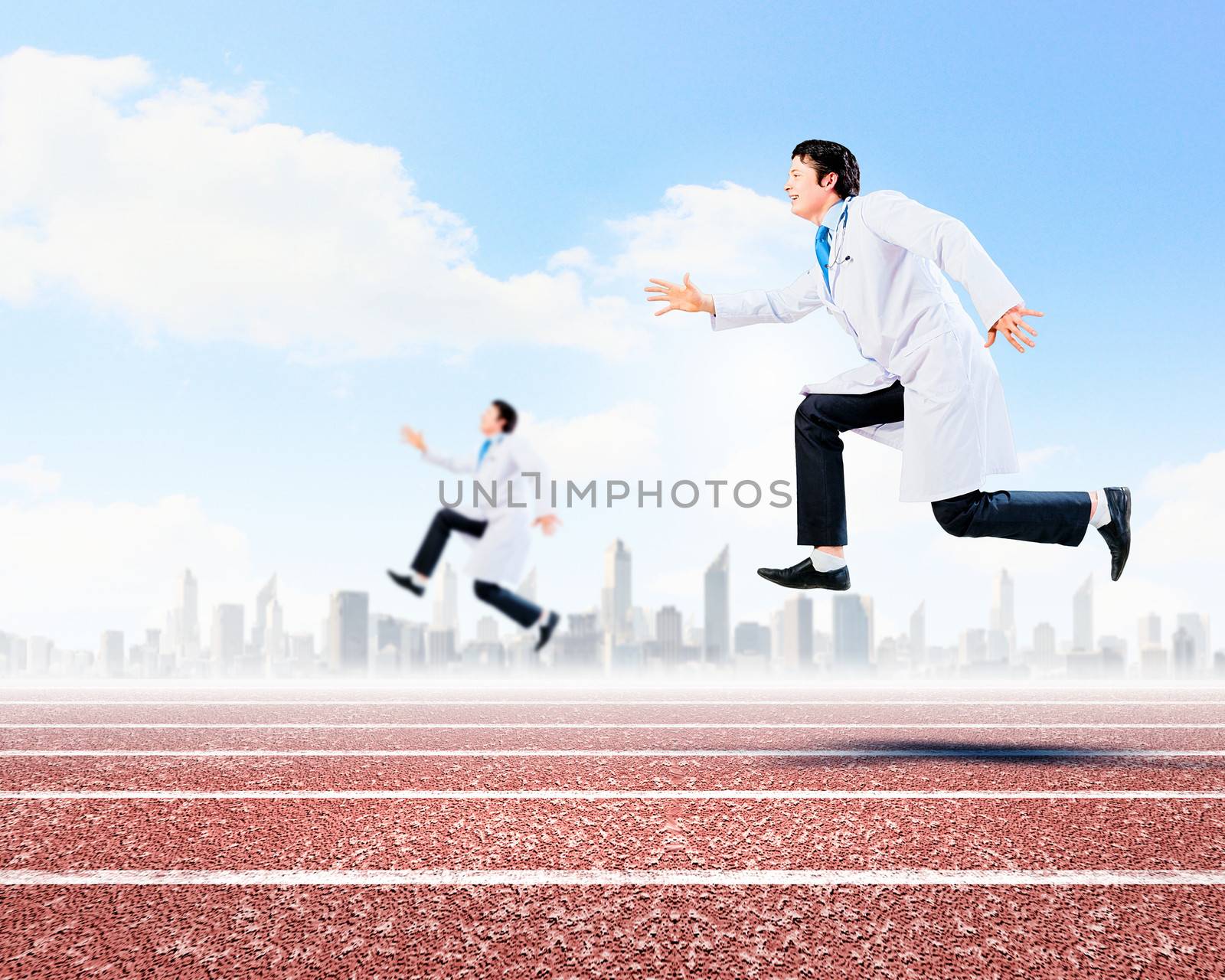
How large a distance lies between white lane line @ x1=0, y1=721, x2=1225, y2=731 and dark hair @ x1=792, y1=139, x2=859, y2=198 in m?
4.02

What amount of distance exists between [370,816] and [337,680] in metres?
8.76

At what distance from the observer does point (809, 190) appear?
193 inches

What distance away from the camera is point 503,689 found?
10.8 metres

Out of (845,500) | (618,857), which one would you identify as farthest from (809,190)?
(618,857)

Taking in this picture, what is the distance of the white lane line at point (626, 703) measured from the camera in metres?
8.82

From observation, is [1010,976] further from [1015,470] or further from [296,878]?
[1015,470]

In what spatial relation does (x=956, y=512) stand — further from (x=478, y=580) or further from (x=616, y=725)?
(x=478, y=580)

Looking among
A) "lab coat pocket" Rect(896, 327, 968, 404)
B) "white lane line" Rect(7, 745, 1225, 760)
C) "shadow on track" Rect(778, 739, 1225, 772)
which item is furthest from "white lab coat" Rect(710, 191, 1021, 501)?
"white lane line" Rect(7, 745, 1225, 760)

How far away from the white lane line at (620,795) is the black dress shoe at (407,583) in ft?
9.31

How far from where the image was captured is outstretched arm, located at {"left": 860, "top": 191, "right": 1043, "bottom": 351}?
4.27 metres

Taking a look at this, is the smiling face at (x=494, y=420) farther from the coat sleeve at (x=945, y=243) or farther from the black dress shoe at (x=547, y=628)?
the coat sleeve at (x=945, y=243)

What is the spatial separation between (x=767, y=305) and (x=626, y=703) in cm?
490

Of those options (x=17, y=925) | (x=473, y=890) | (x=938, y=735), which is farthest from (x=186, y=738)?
(x=938, y=735)

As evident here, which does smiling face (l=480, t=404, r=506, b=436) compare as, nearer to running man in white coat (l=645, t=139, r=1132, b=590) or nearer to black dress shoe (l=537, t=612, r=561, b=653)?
black dress shoe (l=537, t=612, r=561, b=653)
